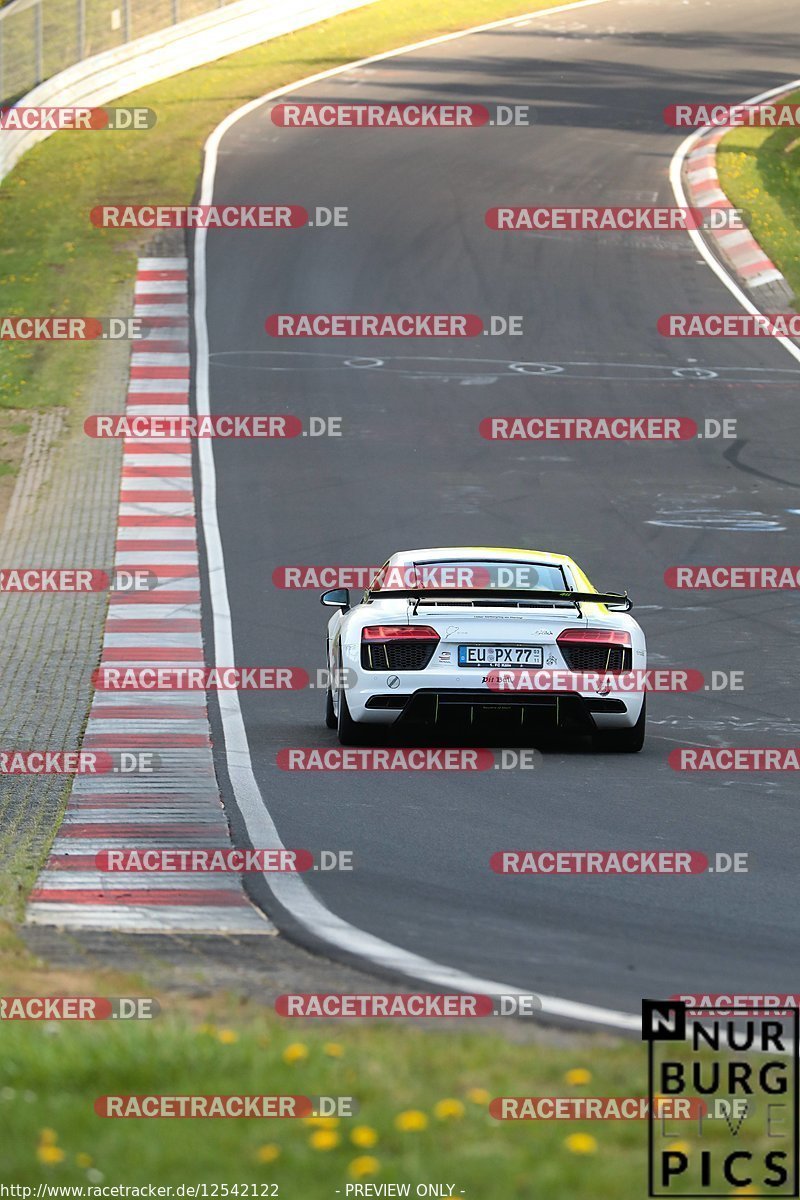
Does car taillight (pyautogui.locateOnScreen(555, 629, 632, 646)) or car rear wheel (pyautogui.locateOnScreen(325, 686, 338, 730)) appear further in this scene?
car rear wheel (pyautogui.locateOnScreen(325, 686, 338, 730))

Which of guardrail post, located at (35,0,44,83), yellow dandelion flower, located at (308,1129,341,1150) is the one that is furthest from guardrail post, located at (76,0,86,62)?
yellow dandelion flower, located at (308,1129,341,1150)

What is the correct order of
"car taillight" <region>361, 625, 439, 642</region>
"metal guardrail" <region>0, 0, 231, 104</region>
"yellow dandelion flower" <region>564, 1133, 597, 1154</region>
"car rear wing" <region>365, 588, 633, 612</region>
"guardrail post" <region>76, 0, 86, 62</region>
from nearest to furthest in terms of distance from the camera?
"yellow dandelion flower" <region>564, 1133, 597, 1154</region>
"car taillight" <region>361, 625, 439, 642</region>
"car rear wing" <region>365, 588, 633, 612</region>
"metal guardrail" <region>0, 0, 231, 104</region>
"guardrail post" <region>76, 0, 86, 62</region>

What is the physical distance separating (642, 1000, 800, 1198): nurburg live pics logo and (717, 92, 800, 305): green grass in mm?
23403

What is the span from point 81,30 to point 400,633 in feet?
99.1

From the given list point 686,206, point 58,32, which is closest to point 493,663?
point 686,206

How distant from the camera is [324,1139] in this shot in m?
4.27

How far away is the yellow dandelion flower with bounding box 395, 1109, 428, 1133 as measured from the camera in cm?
433

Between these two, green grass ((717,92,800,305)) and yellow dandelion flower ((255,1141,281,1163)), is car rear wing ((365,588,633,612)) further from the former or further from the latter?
green grass ((717,92,800,305))

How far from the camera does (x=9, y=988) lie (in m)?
5.89

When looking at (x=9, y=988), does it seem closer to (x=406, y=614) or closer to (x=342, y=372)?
(x=406, y=614)

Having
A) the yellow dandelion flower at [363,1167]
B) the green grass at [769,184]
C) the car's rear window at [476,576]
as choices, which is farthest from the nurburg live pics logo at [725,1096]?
the green grass at [769,184]

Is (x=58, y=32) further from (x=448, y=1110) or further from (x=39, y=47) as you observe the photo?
(x=448, y=1110)

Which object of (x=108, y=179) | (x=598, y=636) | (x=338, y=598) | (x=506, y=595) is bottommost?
(x=108, y=179)

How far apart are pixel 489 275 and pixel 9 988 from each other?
24172 millimetres
